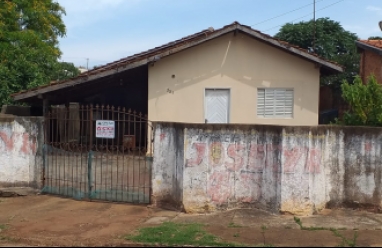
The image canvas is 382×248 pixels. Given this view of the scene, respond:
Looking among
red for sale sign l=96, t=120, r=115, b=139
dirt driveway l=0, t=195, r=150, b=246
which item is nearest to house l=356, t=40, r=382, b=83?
red for sale sign l=96, t=120, r=115, b=139

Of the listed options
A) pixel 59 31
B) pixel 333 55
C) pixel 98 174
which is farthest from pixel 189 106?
pixel 59 31

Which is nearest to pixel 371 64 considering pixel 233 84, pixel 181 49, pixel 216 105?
pixel 233 84

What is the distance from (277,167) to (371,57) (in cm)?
1163

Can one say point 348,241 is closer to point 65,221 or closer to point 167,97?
point 65,221

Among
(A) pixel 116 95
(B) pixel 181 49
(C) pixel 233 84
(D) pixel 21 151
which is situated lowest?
(D) pixel 21 151

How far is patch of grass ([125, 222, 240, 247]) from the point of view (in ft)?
19.6

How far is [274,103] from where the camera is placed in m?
13.2

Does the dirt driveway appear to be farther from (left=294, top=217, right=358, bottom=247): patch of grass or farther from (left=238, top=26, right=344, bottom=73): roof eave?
(left=238, top=26, right=344, bottom=73): roof eave

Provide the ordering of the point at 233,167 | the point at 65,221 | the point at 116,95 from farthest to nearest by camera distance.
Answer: the point at 116,95
the point at 233,167
the point at 65,221

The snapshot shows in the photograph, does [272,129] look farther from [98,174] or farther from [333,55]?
[333,55]

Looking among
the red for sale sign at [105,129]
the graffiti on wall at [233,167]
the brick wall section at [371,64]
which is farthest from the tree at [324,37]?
the red for sale sign at [105,129]

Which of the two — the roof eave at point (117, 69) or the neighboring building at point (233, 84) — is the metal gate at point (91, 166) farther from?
the neighboring building at point (233, 84)

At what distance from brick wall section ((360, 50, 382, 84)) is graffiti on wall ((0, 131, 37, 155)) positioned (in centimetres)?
1264

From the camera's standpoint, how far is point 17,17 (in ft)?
68.4
